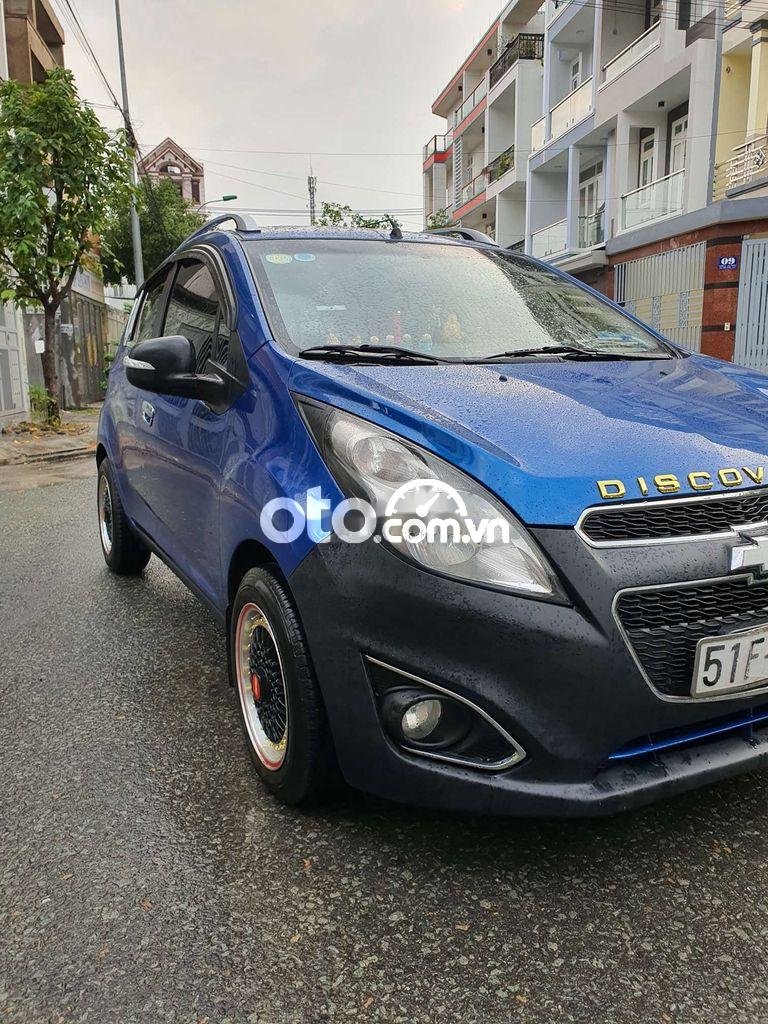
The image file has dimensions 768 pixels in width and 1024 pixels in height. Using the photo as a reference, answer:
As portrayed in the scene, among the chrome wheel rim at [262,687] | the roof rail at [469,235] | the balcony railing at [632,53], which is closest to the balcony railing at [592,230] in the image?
the balcony railing at [632,53]

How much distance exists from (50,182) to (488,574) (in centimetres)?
1370

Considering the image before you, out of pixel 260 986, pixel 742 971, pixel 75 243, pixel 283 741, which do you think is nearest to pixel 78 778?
pixel 283 741

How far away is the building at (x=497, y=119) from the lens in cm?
3111

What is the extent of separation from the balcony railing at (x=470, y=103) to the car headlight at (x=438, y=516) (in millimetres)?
37753

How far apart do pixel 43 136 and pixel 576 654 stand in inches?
546

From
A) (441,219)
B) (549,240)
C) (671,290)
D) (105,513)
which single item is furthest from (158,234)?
(105,513)

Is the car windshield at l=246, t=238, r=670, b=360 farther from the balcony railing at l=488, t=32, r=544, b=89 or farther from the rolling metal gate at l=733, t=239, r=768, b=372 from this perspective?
the balcony railing at l=488, t=32, r=544, b=89

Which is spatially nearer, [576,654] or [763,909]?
[576,654]

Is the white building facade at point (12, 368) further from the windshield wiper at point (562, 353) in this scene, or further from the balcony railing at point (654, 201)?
the windshield wiper at point (562, 353)

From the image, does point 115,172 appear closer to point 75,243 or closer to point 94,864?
point 75,243

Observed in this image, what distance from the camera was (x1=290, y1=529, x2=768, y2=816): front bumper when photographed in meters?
1.75

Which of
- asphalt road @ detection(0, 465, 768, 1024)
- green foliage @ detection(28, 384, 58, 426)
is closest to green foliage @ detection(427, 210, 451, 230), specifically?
green foliage @ detection(28, 384, 58, 426)

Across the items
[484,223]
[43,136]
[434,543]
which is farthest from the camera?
[484,223]

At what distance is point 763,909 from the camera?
187cm
